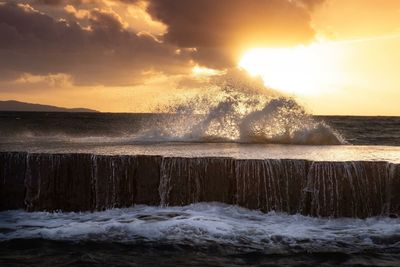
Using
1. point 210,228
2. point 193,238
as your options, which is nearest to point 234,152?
point 210,228

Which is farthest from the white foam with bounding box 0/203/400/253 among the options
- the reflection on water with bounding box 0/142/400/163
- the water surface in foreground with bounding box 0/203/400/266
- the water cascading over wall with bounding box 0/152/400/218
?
the reflection on water with bounding box 0/142/400/163

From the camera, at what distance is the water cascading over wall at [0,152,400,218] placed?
940cm

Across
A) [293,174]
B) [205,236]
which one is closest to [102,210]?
[205,236]

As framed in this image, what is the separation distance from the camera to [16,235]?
8.30 metres

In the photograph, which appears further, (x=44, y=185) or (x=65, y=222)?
(x=44, y=185)

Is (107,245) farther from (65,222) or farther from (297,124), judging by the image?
(297,124)

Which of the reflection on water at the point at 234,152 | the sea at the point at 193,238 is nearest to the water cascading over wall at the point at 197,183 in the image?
the sea at the point at 193,238

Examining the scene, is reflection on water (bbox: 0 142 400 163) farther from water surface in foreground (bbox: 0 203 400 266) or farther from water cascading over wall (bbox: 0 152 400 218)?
water surface in foreground (bbox: 0 203 400 266)

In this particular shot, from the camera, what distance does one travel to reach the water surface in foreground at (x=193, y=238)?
7.07 meters

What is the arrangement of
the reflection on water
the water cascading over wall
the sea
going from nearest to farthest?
the sea
the water cascading over wall
the reflection on water

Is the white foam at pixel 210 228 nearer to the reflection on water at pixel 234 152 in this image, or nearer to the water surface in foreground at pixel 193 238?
the water surface in foreground at pixel 193 238

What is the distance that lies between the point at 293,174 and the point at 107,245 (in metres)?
3.72

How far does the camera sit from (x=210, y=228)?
8406 mm

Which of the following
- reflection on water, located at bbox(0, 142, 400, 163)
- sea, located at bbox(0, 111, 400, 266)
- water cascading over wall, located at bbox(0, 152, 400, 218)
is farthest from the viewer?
reflection on water, located at bbox(0, 142, 400, 163)
